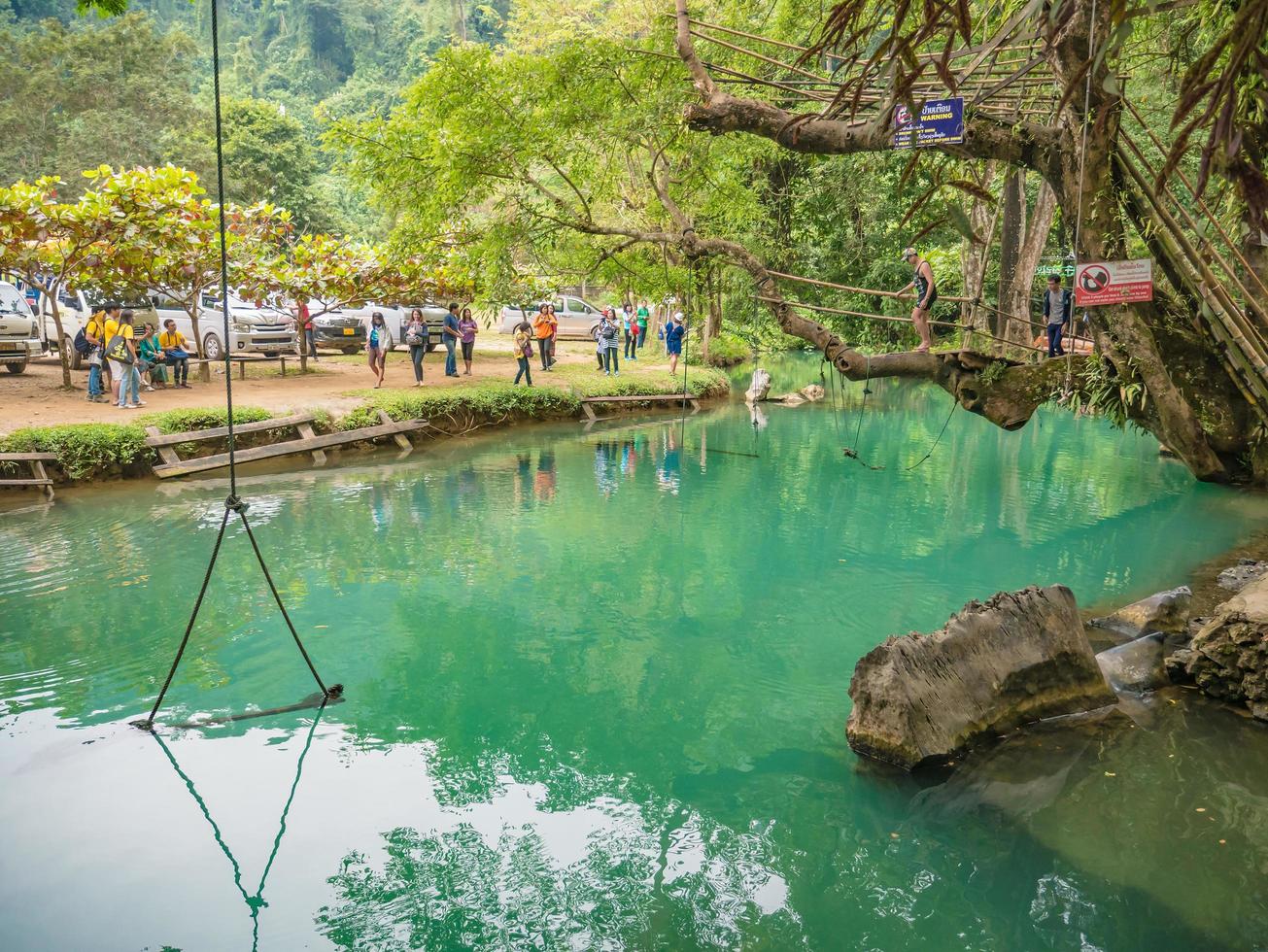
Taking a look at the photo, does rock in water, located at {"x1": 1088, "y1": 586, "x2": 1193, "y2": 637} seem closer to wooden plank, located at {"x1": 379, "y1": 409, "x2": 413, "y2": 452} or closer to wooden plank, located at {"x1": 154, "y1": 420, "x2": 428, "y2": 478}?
wooden plank, located at {"x1": 154, "y1": 420, "x2": 428, "y2": 478}

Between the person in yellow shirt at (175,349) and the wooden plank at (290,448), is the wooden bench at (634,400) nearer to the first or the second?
the wooden plank at (290,448)

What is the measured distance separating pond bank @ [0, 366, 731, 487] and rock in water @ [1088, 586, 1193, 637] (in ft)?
38.1

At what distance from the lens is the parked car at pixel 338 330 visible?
910 inches

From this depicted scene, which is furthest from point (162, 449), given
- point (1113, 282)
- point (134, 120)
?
point (134, 120)

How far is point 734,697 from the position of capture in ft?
22.5

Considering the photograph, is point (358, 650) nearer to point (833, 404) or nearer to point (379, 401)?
point (379, 401)

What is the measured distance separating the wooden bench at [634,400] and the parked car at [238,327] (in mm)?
6457

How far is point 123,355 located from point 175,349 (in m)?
2.02

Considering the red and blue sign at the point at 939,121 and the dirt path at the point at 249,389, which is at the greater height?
the red and blue sign at the point at 939,121

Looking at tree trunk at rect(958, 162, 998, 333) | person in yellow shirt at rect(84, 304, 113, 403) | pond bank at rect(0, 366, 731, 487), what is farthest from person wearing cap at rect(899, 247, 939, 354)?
person in yellow shirt at rect(84, 304, 113, 403)

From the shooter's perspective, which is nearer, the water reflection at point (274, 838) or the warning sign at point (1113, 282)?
the water reflection at point (274, 838)

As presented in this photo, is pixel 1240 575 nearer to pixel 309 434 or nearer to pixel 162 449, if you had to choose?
pixel 309 434


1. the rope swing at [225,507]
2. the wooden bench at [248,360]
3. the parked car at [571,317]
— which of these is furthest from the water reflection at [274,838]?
the parked car at [571,317]

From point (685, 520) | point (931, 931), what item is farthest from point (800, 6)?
point (931, 931)
